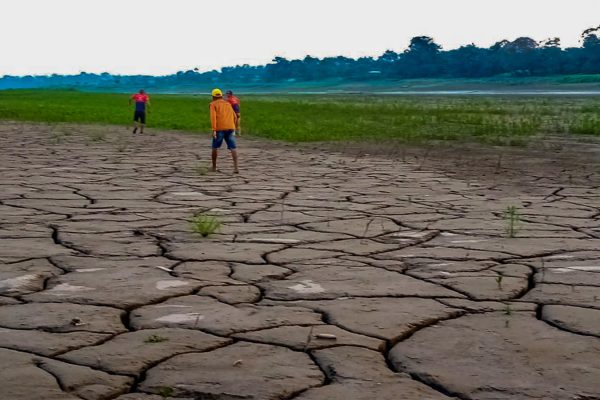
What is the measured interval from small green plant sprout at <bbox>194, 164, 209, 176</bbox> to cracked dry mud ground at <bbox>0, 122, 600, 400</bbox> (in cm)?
199

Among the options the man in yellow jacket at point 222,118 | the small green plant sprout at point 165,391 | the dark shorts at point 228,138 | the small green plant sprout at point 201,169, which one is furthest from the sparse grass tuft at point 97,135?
the small green plant sprout at point 165,391

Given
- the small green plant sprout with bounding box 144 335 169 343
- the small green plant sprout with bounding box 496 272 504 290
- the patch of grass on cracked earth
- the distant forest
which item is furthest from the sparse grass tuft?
the distant forest

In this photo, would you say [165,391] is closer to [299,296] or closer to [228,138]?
[299,296]

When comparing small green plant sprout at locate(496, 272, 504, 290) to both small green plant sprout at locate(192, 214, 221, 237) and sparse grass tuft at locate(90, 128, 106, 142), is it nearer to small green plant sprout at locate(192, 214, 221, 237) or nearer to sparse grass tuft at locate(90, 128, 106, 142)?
small green plant sprout at locate(192, 214, 221, 237)

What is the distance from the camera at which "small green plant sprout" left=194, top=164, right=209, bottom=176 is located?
35.8 feet

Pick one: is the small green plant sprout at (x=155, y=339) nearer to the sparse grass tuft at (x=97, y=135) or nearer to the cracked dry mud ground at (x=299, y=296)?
the cracked dry mud ground at (x=299, y=296)

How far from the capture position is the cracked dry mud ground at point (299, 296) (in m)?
3.29

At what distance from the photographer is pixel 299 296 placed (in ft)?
14.8

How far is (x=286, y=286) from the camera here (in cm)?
471

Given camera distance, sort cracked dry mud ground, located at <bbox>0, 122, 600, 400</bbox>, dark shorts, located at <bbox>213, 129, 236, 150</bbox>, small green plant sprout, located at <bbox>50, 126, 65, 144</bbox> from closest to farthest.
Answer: cracked dry mud ground, located at <bbox>0, 122, 600, 400</bbox>, dark shorts, located at <bbox>213, 129, 236, 150</bbox>, small green plant sprout, located at <bbox>50, 126, 65, 144</bbox>

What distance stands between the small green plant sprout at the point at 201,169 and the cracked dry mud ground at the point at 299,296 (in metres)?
1.99

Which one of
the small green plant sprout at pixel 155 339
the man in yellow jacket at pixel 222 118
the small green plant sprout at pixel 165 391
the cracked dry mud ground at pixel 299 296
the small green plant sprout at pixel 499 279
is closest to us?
the small green plant sprout at pixel 165 391

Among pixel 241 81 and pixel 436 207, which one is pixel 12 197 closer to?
pixel 436 207

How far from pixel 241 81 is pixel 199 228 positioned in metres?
130
